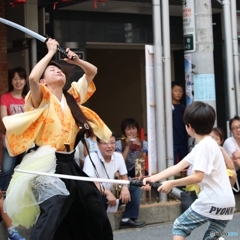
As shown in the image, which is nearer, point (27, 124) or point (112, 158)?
point (27, 124)

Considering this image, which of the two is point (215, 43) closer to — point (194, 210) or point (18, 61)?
point (18, 61)

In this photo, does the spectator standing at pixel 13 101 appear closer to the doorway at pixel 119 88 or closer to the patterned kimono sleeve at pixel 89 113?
the patterned kimono sleeve at pixel 89 113

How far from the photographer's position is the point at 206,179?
5.34 m

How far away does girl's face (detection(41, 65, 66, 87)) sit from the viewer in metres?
6.06

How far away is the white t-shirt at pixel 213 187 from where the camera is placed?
17.3ft

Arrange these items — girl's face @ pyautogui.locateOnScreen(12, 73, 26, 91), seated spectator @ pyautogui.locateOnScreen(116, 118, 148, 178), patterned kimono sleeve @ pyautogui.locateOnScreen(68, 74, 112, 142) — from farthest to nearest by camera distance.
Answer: seated spectator @ pyautogui.locateOnScreen(116, 118, 148, 178) → girl's face @ pyautogui.locateOnScreen(12, 73, 26, 91) → patterned kimono sleeve @ pyautogui.locateOnScreen(68, 74, 112, 142)

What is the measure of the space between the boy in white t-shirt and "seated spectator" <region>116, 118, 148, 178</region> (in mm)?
3825

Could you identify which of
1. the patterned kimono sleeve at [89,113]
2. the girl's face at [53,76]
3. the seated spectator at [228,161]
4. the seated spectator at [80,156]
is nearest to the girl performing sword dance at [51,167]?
the girl's face at [53,76]

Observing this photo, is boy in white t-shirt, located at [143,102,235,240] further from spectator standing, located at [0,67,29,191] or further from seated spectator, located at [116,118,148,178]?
seated spectator, located at [116,118,148,178]

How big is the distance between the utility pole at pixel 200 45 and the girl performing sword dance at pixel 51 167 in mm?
3679

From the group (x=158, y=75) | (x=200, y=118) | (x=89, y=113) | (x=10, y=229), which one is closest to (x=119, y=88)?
(x=158, y=75)

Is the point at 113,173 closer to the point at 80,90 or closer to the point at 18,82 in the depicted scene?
the point at 18,82

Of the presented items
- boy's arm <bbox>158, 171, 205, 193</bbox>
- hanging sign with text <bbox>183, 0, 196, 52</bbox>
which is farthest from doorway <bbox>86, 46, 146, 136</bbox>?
boy's arm <bbox>158, 171, 205, 193</bbox>

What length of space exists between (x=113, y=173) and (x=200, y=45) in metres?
2.31
